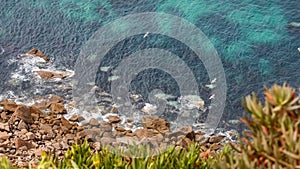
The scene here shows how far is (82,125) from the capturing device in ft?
53.0

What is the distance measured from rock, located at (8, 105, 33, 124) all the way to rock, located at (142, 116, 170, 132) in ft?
10.9

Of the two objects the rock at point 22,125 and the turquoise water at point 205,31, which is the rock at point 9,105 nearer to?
the rock at point 22,125

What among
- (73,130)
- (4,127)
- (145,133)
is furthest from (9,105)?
(145,133)

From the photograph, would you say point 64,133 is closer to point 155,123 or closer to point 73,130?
point 73,130

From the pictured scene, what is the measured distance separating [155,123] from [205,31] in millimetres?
6253

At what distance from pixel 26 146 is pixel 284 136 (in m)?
10.1

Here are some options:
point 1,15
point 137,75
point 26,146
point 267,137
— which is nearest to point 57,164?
point 267,137

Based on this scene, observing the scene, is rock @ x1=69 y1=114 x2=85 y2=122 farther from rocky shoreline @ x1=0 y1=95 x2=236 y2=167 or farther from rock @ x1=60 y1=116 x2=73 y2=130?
rock @ x1=60 y1=116 x2=73 y2=130

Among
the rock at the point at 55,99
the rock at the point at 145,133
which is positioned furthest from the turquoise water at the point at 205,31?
the rock at the point at 145,133

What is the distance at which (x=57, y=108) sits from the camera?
16750mm

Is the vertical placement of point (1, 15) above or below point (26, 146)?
above

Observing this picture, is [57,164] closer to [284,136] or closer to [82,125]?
[284,136]

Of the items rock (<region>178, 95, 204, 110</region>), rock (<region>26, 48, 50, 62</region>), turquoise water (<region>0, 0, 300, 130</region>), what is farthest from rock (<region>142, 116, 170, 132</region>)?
rock (<region>26, 48, 50, 62</region>)

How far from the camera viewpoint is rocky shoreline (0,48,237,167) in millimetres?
14938
